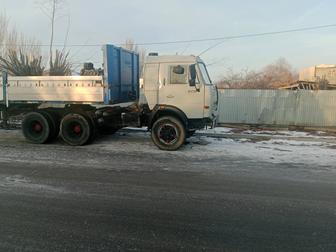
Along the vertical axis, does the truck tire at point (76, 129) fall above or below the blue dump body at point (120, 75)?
below

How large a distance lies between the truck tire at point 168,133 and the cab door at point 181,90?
0.45 metres

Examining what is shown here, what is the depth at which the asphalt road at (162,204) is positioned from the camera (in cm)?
486

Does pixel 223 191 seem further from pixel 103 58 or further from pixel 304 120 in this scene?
pixel 304 120

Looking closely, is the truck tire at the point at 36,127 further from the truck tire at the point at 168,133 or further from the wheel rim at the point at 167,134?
the wheel rim at the point at 167,134

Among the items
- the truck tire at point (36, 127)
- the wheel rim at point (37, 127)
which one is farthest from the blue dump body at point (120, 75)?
the wheel rim at point (37, 127)

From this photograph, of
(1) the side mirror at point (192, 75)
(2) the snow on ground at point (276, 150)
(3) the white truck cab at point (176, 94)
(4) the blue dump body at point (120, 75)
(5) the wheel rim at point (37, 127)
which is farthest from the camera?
(5) the wheel rim at point (37, 127)

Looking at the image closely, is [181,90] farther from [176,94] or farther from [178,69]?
[178,69]

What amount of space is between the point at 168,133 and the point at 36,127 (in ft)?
14.4

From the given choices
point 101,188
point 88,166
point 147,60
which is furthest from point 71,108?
point 101,188

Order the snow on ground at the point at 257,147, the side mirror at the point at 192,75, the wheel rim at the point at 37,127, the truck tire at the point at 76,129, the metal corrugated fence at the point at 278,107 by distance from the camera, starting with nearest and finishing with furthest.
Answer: the snow on ground at the point at 257,147 → the side mirror at the point at 192,75 → the truck tire at the point at 76,129 → the wheel rim at the point at 37,127 → the metal corrugated fence at the point at 278,107

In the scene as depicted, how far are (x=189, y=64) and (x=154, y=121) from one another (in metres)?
2.07

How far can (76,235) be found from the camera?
16.4 feet

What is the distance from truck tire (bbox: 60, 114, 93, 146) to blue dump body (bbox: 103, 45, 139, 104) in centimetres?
100

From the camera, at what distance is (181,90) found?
1170cm
